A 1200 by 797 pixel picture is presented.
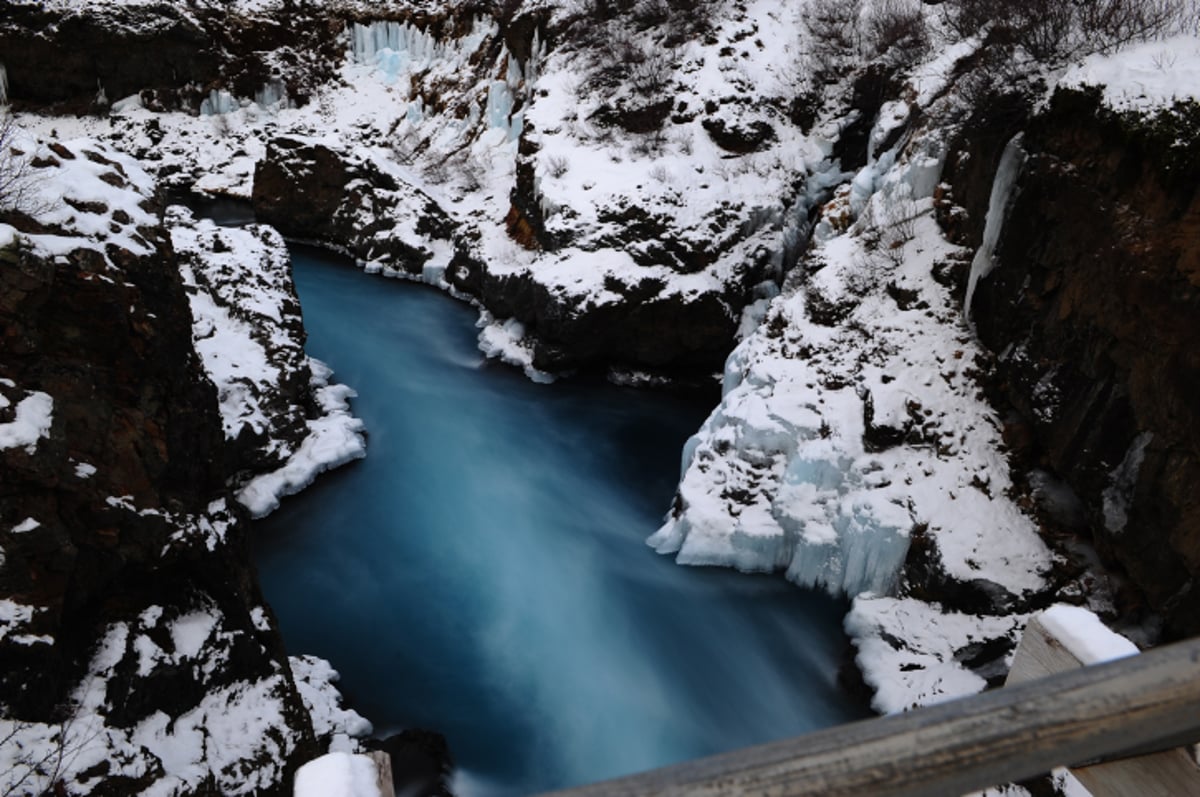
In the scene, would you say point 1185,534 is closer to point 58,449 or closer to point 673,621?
point 673,621

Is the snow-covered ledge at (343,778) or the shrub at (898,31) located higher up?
Answer: the shrub at (898,31)

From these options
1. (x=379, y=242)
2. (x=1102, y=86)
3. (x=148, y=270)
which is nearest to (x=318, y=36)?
(x=379, y=242)

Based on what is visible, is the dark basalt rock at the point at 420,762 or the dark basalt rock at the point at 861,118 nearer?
the dark basalt rock at the point at 420,762

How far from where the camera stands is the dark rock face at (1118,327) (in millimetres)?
5230

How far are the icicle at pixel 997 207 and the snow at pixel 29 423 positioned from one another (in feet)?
27.7

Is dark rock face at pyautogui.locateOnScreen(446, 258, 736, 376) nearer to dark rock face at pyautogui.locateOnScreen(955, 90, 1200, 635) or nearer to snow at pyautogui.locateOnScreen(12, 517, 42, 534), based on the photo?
dark rock face at pyautogui.locateOnScreen(955, 90, 1200, 635)

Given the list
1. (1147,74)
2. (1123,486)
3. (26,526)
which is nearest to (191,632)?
(26,526)

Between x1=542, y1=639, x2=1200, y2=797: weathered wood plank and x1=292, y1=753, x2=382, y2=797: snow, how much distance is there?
→ 0.37 m

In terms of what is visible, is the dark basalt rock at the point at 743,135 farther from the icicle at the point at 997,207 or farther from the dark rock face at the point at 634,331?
the icicle at the point at 997,207

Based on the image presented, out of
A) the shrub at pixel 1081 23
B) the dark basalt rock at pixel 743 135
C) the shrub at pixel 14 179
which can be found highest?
the shrub at pixel 1081 23

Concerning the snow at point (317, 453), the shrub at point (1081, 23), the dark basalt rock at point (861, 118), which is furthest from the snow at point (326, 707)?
the dark basalt rock at point (861, 118)

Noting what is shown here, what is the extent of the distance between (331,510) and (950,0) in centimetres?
1360

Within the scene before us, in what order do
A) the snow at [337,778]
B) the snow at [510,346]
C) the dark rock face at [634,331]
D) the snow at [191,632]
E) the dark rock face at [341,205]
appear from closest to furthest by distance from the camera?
1. the snow at [337,778]
2. the snow at [191,632]
3. the dark rock face at [634,331]
4. the snow at [510,346]
5. the dark rock face at [341,205]

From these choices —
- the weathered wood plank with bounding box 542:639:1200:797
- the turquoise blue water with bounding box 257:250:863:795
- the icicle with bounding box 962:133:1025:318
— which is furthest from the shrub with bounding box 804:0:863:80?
the weathered wood plank with bounding box 542:639:1200:797
